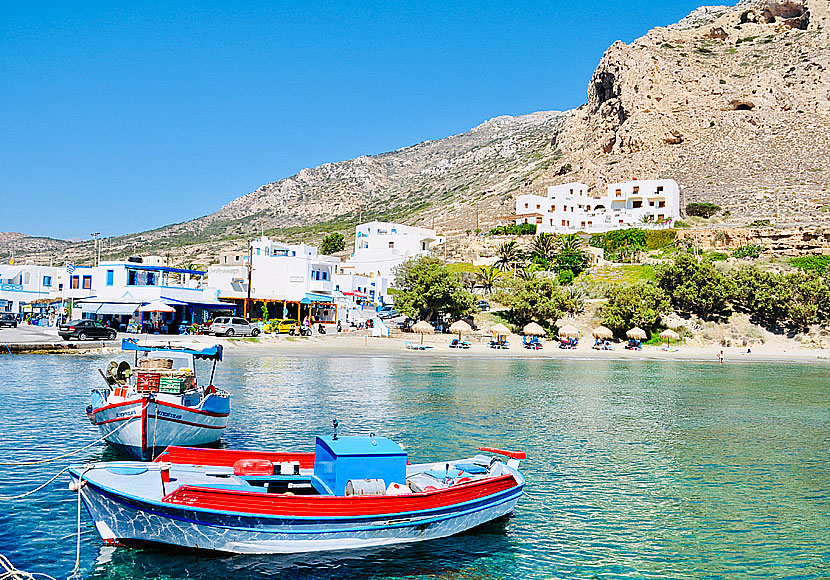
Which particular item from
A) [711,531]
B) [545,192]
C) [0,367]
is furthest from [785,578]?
[545,192]

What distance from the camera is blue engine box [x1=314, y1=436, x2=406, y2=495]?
12164 mm

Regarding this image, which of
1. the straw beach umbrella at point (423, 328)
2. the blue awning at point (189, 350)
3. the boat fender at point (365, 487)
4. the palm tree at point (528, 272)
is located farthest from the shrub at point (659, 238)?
the boat fender at point (365, 487)

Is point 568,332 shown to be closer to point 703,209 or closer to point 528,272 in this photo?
point 528,272

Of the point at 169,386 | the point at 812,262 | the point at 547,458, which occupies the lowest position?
the point at 547,458

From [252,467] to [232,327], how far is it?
135 feet

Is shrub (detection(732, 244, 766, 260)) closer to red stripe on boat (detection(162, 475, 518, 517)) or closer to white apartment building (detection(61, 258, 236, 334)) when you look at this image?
white apartment building (detection(61, 258, 236, 334))

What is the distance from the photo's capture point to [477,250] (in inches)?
3322

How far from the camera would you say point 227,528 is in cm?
1108

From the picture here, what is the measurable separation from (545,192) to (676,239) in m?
36.7

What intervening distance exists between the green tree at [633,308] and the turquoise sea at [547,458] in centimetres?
1700

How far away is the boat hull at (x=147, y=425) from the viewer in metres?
16.2

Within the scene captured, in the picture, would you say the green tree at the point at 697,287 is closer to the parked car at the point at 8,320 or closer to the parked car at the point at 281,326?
the parked car at the point at 281,326

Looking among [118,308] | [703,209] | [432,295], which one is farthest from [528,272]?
[703,209]

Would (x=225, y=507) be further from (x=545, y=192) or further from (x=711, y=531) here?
(x=545, y=192)
